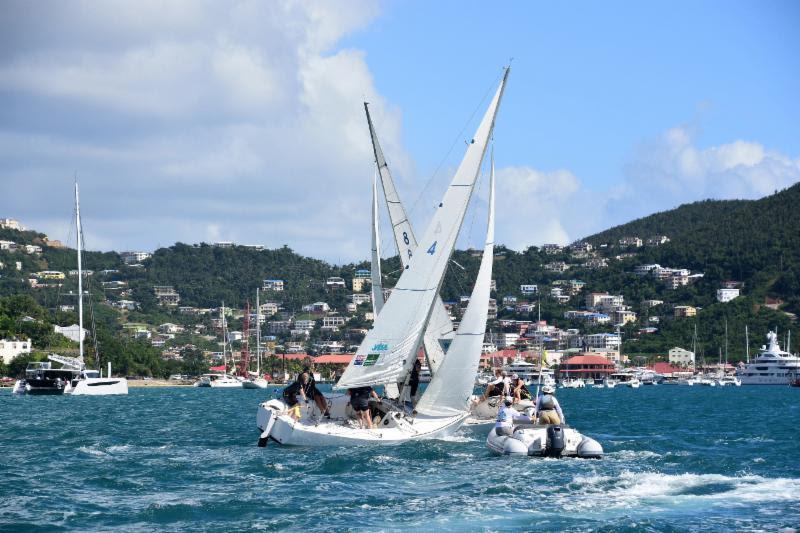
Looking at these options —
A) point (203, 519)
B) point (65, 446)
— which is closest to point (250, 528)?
point (203, 519)

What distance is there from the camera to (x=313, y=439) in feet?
106

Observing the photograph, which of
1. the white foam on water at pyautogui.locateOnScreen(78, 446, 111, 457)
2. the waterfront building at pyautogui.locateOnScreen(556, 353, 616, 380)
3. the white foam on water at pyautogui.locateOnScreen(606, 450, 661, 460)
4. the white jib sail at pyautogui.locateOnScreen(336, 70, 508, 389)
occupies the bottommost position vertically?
the waterfront building at pyautogui.locateOnScreen(556, 353, 616, 380)

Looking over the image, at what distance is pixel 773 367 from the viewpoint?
534 feet

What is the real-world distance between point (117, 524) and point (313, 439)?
10874mm

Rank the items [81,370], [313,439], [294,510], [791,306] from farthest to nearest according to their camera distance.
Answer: [791,306] < [81,370] < [313,439] < [294,510]

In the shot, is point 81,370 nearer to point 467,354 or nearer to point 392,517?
point 467,354

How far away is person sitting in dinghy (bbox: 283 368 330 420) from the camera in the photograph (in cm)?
3362

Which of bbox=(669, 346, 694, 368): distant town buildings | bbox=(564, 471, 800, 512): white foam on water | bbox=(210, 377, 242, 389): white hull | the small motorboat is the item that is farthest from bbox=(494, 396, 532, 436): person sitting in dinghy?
bbox=(669, 346, 694, 368): distant town buildings

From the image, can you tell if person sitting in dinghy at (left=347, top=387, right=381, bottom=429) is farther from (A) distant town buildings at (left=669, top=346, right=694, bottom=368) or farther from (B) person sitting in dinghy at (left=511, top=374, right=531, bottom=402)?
(A) distant town buildings at (left=669, top=346, right=694, bottom=368)

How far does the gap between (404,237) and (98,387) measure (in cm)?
5740

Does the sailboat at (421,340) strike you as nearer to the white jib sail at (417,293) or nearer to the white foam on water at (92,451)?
the white jib sail at (417,293)

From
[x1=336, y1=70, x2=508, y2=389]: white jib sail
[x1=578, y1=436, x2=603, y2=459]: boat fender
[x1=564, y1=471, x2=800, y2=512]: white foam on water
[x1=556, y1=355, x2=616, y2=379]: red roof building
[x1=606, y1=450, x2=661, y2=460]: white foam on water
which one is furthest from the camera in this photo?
[x1=556, y1=355, x2=616, y2=379]: red roof building

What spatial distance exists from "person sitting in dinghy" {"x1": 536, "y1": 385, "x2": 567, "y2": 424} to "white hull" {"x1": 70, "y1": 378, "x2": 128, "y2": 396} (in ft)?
220

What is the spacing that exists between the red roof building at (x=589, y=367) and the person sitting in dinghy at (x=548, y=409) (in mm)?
163237
